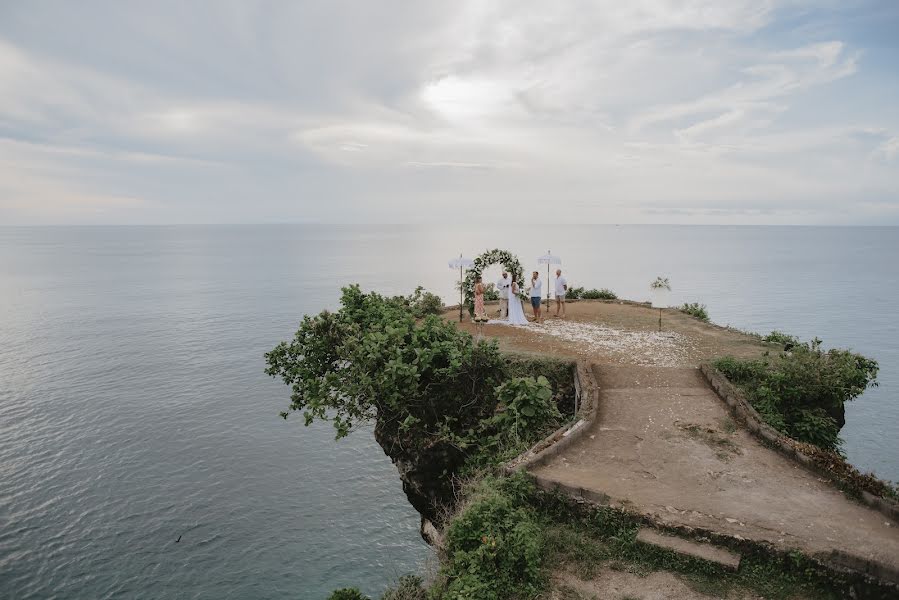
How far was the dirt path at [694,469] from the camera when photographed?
959cm

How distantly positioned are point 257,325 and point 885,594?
52485 millimetres

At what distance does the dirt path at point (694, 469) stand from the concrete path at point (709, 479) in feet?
0.07

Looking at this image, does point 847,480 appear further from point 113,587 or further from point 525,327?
point 113,587

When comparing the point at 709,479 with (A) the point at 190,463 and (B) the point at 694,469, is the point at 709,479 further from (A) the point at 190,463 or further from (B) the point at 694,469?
(A) the point at 190,463

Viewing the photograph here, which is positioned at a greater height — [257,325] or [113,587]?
[257,325]

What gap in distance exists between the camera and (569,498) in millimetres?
10711

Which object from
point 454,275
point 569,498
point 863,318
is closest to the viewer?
point 569,498

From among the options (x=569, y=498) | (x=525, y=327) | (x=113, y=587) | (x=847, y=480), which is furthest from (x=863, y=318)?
(x=113, y=587)

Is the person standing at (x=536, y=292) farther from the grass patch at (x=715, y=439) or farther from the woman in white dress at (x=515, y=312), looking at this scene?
the grass patch at (x=715, y=439)

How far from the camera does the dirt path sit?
9.59m

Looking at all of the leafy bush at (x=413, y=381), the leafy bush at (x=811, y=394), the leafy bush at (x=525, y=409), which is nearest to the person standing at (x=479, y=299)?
the leafy bush at (x=413, y=381)

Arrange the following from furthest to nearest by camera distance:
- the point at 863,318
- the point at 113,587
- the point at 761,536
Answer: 1. the point at 863,318
2. the point at 113,587
3. the point at 761,536

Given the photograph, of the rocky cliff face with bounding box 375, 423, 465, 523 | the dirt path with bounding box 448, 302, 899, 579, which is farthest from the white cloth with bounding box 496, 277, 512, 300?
the rocky cliff face with bounding box 375, 423, 465, 523

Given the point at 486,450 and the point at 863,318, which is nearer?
the point at 486,450
